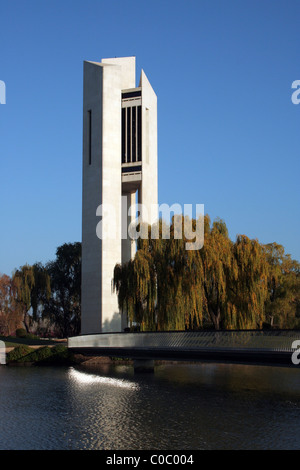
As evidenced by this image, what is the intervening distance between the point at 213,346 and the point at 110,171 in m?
25.0

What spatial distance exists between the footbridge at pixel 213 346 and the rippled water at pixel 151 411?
121 centimetres

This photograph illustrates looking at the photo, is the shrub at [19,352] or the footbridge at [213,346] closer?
the footbridge at [213,346]

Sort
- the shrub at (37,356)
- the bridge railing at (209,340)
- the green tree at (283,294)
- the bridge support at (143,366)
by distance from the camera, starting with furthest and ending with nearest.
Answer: the green tree at (283,294)
the shrub at (37,356)
the bridge support at (143,366)
the bridge railing at (209,340)

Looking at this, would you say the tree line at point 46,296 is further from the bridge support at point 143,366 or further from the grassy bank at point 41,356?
the bridge support at point 143,366

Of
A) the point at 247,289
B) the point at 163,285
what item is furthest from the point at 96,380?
the point at 247,289

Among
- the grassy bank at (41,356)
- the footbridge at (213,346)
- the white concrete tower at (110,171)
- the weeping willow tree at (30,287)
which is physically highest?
the white concrete tower at (110,171)

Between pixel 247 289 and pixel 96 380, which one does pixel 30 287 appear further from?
pixel 247 289

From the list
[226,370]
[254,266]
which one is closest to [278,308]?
[226,370]

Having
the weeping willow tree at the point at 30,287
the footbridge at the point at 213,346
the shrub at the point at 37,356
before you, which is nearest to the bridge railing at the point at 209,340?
the footbridge at the point at 213,346

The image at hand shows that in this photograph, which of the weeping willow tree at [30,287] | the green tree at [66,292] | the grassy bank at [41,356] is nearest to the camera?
the grassy bank at [41,356]

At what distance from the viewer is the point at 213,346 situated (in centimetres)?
2177

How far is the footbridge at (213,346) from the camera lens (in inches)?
741

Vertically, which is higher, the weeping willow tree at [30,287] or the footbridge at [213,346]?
the weeping willow tree at [30,287]

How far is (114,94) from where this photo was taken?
4572cm
